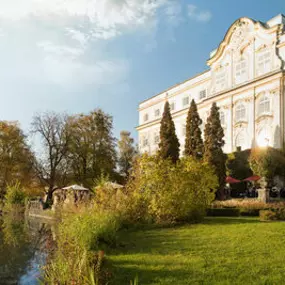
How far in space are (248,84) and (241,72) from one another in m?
2.58

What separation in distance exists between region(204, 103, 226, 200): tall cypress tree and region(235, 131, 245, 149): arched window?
5.33 m

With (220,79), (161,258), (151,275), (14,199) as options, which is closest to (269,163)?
(220,79)

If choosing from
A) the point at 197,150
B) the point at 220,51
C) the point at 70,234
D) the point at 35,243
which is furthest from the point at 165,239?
the point at 220,51

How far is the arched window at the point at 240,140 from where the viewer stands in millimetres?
33844

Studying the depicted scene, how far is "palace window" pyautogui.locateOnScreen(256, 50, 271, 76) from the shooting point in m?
32.1

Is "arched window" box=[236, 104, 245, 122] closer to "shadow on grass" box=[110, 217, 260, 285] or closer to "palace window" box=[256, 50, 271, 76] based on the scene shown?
"palace window" box=[256, 50, 271, 76]

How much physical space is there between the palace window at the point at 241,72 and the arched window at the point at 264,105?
3644mm

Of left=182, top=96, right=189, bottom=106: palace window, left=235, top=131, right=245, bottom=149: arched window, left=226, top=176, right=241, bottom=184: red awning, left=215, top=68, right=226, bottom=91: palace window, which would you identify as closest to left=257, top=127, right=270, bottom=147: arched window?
left=235, top=131, right=245, bottom=149: arched window

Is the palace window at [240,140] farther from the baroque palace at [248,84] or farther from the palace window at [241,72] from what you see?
the palace window at [241,72]

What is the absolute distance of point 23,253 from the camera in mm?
13094

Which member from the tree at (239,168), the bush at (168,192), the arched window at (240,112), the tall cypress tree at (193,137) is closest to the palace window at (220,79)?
the arched window at (240,112)

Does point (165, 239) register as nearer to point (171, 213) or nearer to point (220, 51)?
point (171, 213)

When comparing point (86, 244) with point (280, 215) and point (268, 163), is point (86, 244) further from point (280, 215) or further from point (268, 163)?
point (268, 163)

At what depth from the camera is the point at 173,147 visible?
3444 centimetres
